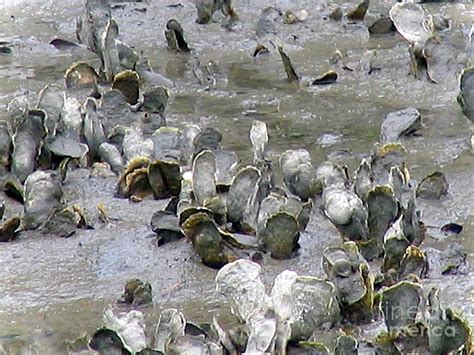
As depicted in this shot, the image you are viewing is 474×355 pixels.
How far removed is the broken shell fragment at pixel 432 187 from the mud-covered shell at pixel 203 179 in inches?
32.5

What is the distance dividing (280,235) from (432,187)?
809 millimetres

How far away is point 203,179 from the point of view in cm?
477

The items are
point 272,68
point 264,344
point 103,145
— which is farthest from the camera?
point 272,68

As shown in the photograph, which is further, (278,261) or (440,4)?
(440,4)

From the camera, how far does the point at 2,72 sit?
23.7ft

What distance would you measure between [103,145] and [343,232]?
1.40m

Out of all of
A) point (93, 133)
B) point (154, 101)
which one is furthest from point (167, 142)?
point (154, 101)

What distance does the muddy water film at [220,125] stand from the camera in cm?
418

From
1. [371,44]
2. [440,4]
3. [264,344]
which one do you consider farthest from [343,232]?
[440,4]

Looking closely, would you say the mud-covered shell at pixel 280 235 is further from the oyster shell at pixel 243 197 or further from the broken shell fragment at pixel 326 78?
the broken shell fragment at pixel 326 78

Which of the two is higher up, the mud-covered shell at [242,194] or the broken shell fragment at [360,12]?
the mud-covered shell at [242,194]

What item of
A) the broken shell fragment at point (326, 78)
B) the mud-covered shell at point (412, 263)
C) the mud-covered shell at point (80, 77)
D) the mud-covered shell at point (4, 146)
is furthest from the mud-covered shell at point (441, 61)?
the mud-covered shell at point (412, 263)

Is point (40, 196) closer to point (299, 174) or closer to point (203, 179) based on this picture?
point (203, 179)

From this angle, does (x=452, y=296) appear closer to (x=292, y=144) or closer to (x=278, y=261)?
(x=278, y=261)
